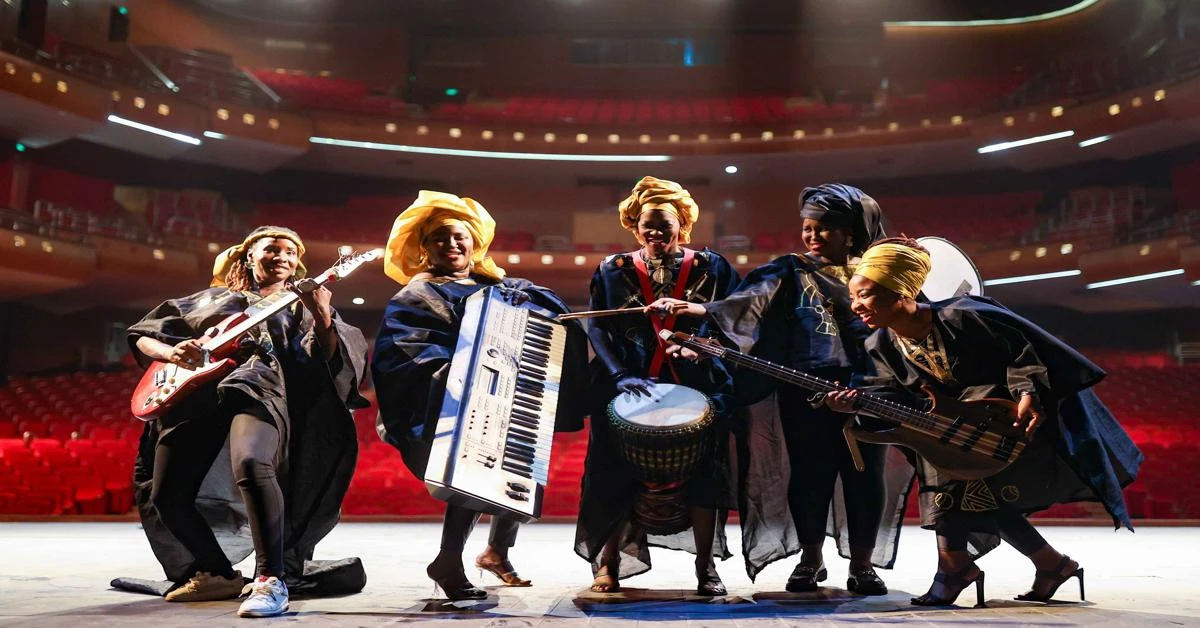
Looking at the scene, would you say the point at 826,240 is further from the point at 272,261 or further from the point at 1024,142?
the point at 1024,142

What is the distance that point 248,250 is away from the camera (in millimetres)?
3775

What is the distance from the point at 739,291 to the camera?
3604 mm

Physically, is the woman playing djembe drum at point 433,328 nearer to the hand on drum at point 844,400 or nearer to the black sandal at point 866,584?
the hand on drum at point 844,400

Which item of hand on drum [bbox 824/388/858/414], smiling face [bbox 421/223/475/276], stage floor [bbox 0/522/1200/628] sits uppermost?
smiling face [bbox 421/223/475/276]

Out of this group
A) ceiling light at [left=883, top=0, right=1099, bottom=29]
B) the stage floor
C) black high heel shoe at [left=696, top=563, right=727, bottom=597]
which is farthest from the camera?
ceiling light at [left=883, top=0, right=1099, bottom=29]

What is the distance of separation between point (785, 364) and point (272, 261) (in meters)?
2.08

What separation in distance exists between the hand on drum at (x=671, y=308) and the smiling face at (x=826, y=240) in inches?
25.9

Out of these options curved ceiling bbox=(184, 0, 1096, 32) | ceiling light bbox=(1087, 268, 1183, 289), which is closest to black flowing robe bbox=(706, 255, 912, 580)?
ceiling light bbox=(1087, 268, 1183, 289)

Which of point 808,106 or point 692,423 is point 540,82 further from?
point 692,423

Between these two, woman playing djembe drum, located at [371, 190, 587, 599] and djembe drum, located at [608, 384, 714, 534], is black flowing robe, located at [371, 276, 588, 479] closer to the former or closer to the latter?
woman playing djembe drum, located at [371, 190, 587, 599]

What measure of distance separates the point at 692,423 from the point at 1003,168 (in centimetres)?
1710

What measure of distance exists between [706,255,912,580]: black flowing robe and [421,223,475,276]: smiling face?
1015 millimetres

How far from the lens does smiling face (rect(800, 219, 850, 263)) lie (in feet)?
12.3

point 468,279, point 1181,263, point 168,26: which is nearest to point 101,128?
point 168,26
